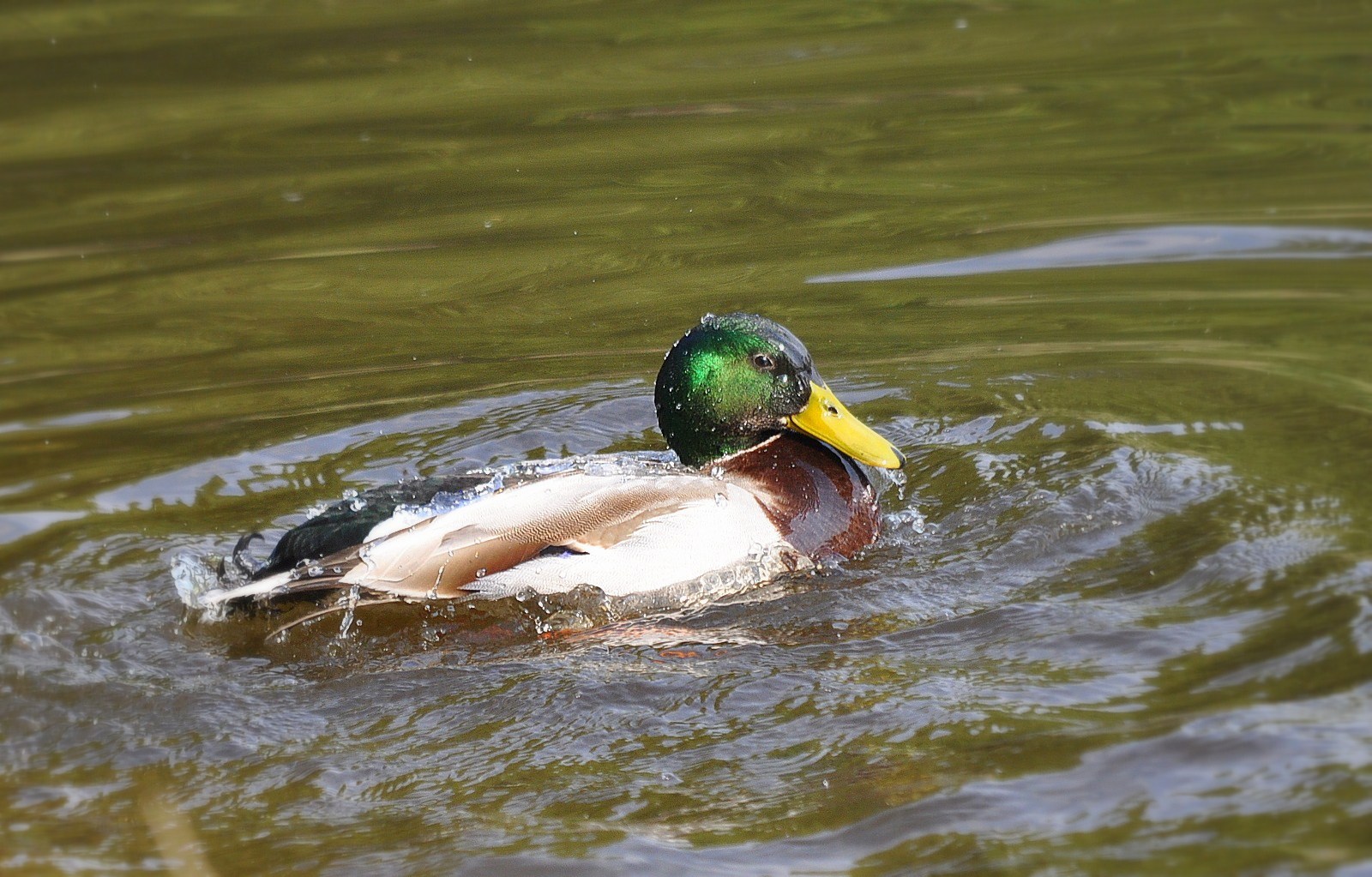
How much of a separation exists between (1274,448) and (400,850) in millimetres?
3324

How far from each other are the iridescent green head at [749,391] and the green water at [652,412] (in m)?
0.38

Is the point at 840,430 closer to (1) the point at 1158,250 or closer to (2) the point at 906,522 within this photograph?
(2) the point at 906,522

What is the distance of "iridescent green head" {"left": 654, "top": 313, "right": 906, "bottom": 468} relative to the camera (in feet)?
18.6

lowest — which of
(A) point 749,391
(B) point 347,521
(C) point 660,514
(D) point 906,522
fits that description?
(D) point 906,522

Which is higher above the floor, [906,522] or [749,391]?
[749,391]

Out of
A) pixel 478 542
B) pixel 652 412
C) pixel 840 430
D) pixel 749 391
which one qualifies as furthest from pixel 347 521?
pixel 652 412

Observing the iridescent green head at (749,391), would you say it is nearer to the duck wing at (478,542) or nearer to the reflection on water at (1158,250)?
the duck wing at (478,542)

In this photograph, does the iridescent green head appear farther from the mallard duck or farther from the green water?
the green water

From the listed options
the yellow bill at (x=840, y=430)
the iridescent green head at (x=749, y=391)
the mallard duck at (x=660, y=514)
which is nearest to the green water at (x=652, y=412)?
the mallard duck at (x=660, y=514)

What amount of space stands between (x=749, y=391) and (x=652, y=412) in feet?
3.92

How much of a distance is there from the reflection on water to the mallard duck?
239 centimetres

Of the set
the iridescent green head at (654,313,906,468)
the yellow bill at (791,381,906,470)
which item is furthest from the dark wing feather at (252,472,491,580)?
the yellow bill at (791,381,906,470)

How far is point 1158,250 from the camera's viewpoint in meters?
8.14

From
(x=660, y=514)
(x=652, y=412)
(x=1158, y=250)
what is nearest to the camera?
(x=660, y=514)
